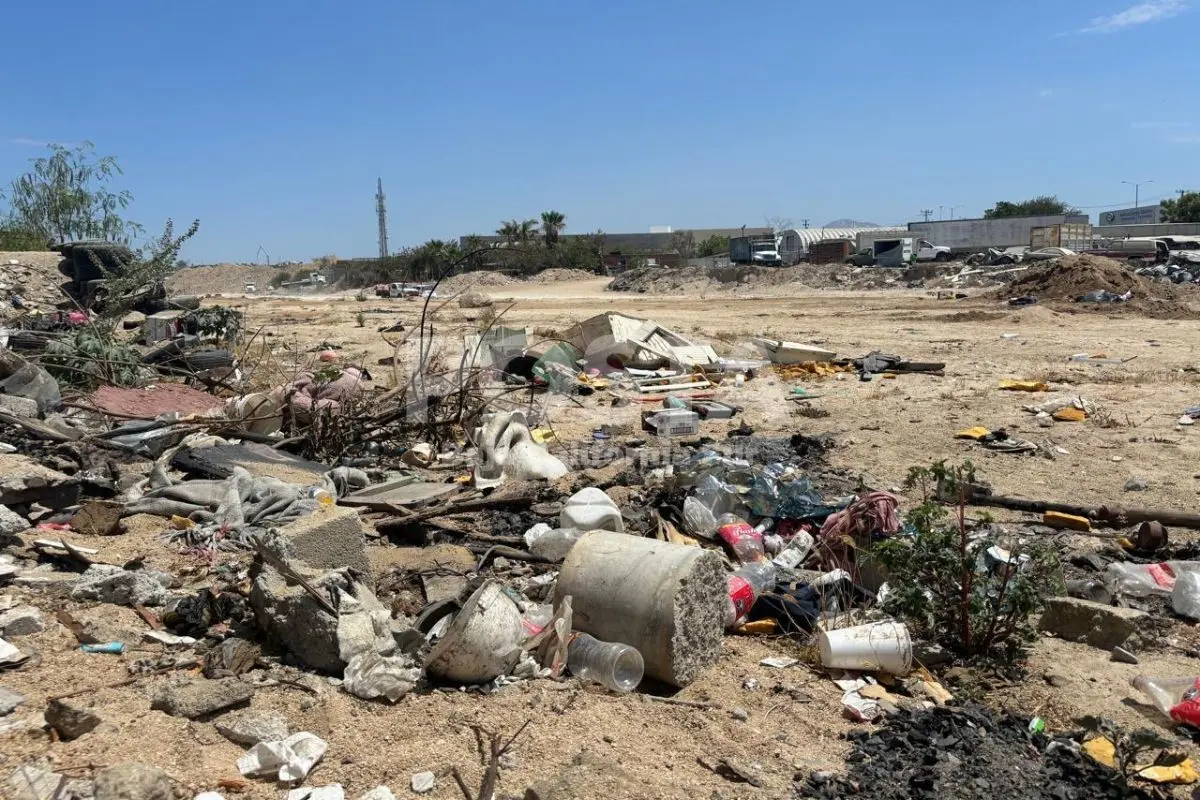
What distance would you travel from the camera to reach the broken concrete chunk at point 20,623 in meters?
3.28

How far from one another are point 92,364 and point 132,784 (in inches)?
279

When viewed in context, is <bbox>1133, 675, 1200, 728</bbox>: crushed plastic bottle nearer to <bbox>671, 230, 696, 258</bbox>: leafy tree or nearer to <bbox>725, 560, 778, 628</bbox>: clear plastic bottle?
<bbox>725, 560, 778, 628</bbox>: clear plastic bottle

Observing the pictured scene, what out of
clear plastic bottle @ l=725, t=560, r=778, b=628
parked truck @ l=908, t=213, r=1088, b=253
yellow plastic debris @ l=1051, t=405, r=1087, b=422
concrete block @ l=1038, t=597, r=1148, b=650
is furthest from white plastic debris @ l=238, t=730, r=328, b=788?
parked truck @ l=908, t=213, r=1088, b=253

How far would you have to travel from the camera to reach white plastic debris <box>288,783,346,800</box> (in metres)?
2.54

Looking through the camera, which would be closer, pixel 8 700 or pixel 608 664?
pixel 8 700

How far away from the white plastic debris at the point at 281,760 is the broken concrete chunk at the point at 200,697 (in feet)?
0.81

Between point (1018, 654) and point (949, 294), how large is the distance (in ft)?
74.0

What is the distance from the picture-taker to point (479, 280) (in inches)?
1635

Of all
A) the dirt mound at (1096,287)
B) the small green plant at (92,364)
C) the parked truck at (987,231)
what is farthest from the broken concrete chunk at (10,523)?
the parked truck at (987,231)

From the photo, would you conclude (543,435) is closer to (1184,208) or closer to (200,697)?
(200,697)

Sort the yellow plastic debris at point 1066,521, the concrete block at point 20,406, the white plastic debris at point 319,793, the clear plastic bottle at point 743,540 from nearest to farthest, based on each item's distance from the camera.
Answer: the white plastic debris at point 319,793 → the clear plastic bottle at point 743,540 → the yellow plastic debris at point 1066,521 → the concrete block at point 20,406

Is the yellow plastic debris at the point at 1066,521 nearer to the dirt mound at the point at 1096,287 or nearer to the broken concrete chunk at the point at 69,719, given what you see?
the broken concrete chunk at the point at 69,719

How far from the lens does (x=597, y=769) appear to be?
2744mm

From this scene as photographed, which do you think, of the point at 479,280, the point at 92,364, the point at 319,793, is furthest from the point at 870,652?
the point at 479,280
